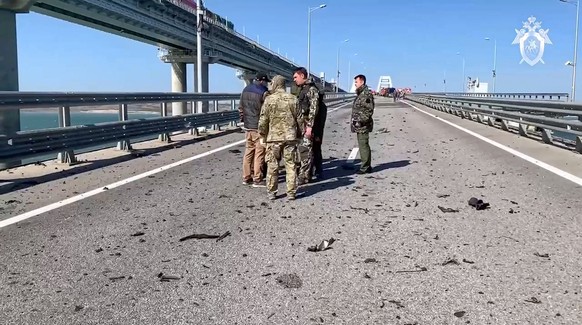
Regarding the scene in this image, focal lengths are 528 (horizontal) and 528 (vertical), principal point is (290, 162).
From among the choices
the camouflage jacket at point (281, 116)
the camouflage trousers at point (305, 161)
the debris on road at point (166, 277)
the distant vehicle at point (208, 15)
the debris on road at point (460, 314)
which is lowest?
the debris on road at point (460, 314)

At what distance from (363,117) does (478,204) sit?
3305 mm

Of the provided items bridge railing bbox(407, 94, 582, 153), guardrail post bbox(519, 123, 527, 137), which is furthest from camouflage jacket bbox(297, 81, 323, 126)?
guardrail post bbox(519, 123, 527, 137)

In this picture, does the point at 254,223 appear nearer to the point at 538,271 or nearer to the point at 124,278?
the point at 124,278

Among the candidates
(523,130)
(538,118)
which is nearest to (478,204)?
(538,118)

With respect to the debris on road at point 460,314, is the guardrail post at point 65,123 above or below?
above

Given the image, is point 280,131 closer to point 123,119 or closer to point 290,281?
point 290,281

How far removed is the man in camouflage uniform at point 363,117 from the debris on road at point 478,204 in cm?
275

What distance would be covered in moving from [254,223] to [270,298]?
2.25m

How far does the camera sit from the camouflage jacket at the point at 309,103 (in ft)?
27.2

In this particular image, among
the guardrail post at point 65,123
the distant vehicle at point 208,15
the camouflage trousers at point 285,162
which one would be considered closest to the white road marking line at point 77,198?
the guardrail post at point 65,123

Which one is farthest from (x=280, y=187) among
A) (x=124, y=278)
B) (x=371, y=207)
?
(x=124, y=278)

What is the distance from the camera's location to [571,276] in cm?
436

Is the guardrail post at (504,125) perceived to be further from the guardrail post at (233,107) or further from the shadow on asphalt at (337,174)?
the guardrail post at (233,107)

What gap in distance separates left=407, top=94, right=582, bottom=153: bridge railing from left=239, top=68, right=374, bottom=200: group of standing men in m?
6.16
